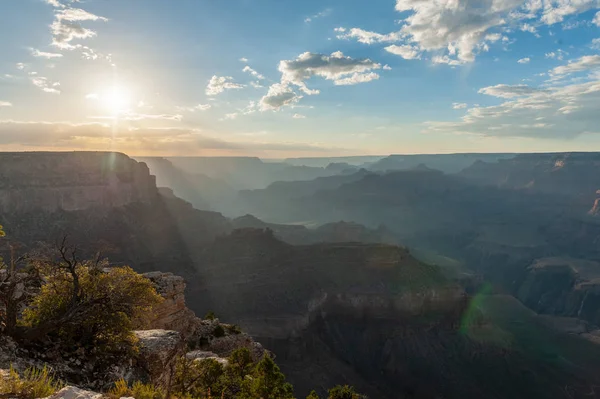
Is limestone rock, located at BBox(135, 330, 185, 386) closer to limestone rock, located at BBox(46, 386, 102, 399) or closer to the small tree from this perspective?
the small tree

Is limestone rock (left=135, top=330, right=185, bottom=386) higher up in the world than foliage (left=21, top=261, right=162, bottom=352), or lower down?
lower down

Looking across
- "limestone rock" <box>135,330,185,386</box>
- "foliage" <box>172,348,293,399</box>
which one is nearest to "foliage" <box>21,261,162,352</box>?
"limestone rock" <box>135,330,185,386</box>

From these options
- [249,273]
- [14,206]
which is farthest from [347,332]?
[14,206]

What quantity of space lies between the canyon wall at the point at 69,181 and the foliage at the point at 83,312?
99.7 m

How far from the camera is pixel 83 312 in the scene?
41.4 ft

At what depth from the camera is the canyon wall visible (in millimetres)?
92688

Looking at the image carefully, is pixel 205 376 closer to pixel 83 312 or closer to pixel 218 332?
pixel 83 312

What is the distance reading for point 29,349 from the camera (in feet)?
38.6

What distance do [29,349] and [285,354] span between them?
67312mm

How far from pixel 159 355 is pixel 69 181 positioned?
352 feet

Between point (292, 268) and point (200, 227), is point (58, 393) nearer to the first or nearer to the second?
point (292, 268)

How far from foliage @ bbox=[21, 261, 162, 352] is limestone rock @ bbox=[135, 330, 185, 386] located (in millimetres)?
815

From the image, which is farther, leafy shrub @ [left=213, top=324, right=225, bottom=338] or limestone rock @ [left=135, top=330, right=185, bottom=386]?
leafy shrub @ [left=213, top=324, right=225, bottom=338]

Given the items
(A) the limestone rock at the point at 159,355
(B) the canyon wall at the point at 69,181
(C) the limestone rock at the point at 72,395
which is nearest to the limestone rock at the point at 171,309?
(A) the limestone rock at the point at 159,355
